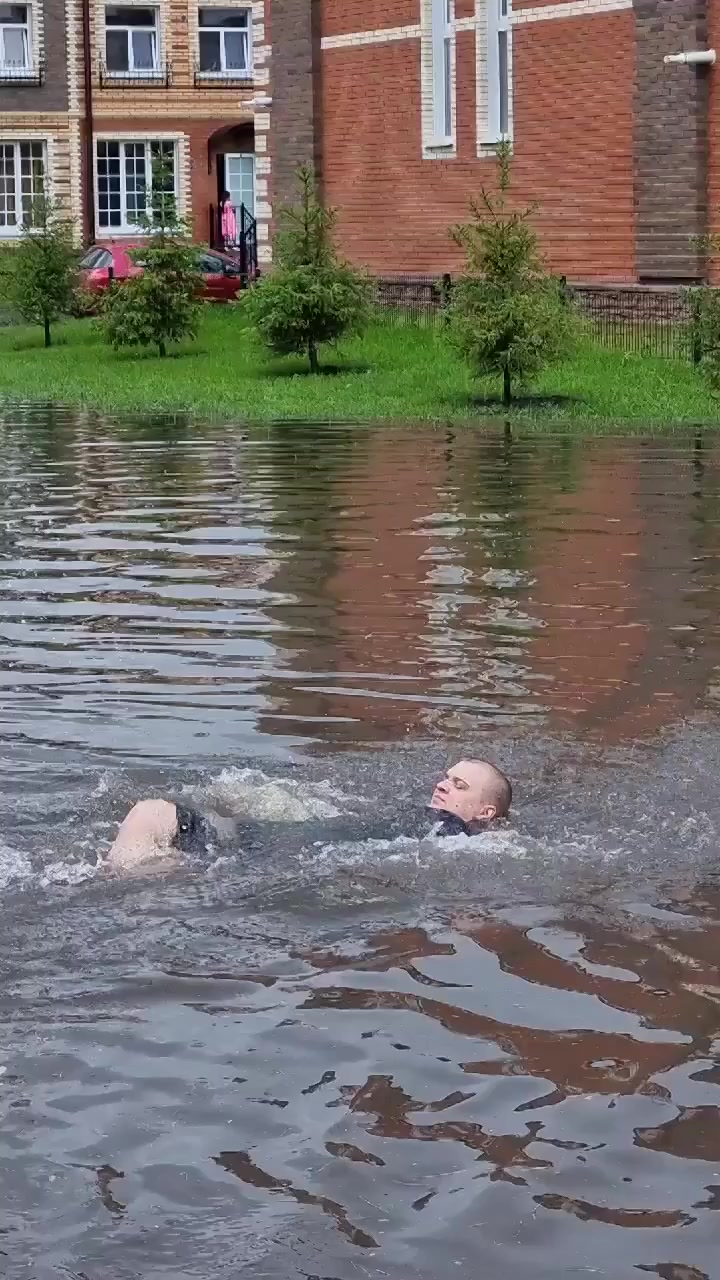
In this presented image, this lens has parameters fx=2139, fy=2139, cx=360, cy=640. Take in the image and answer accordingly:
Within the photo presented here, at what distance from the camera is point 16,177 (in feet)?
201

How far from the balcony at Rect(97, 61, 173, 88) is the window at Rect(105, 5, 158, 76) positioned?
232 millimetres

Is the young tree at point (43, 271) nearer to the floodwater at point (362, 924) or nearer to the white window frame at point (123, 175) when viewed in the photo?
the white window frame at point (123, 175)

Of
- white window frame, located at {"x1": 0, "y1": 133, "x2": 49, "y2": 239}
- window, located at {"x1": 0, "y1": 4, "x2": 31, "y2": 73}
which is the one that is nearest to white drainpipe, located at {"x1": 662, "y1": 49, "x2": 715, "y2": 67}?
white window frame, located at {"x1": 0, "y1": 133, "x2": 49, "y2": 239}

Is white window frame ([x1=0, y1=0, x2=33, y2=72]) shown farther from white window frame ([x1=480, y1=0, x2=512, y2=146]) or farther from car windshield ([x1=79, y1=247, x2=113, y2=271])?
white window frame ([x1=480, y1=0, x2=512, y2=146])

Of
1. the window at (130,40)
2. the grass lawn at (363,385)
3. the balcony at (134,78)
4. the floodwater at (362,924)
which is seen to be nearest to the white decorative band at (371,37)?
the grass lawn at (363,385)

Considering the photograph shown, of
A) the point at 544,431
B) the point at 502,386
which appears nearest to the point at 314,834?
the point at 544,431

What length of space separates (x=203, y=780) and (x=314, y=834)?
3.23 ft

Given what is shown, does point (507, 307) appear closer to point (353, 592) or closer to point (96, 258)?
point (353, 592)

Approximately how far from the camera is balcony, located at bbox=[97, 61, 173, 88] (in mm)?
60375

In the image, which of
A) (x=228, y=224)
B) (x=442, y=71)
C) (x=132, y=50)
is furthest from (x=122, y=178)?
(x=442, y=71)

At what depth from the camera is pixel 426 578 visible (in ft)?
45.9

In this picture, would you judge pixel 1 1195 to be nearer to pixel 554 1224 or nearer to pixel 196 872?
pixel 554 1224

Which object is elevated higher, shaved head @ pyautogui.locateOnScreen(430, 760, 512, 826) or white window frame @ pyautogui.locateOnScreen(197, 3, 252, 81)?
white window frame @ pyautogui.locateOnScreen(197, 3, 252, 81)

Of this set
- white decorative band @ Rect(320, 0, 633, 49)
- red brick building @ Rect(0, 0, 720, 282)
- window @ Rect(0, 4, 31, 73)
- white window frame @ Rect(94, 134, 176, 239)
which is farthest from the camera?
white window frame @ Rect(94, 134, 176, 239)
